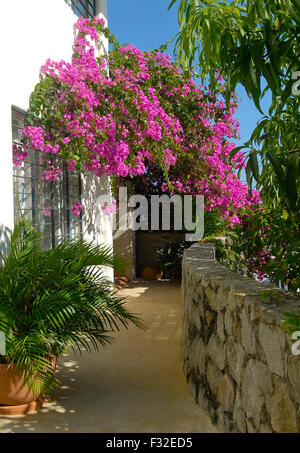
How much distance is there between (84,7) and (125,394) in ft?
21.5

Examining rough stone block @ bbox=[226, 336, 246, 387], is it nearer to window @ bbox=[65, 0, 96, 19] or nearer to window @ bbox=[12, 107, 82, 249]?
window @ bbox=[12, 107, 82, 249]

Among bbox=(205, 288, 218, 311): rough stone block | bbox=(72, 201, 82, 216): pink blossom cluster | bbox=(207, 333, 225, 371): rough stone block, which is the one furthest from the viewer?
bbox=(72, 201, 82, 216): pink blossom cluster

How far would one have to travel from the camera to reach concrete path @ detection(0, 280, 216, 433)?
3443 mm

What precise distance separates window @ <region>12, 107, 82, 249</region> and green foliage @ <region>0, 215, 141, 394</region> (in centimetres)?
89

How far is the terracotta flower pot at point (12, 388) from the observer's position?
364 centimetres

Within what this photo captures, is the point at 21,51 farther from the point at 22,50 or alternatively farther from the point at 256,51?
the point at 256,51

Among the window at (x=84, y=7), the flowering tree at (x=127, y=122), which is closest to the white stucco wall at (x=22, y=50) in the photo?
the flowering tree at (x=127, y=122)

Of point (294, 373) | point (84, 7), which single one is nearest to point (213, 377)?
point (294, 373)

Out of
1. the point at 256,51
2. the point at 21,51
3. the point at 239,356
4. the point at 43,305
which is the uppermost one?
the point at 21,51

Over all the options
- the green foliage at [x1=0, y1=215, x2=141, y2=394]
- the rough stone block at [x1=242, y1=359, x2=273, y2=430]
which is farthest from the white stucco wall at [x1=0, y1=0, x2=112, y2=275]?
the rough stone block at [x1=242, y1=359, x2=273, y2=430]

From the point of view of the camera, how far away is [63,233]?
269 inches

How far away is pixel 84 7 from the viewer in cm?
786

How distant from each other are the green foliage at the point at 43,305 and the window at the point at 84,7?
4.66m
